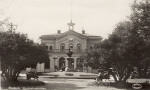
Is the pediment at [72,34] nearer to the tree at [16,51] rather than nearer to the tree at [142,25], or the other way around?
the tree at [16,51]

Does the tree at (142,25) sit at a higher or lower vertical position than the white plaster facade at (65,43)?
lower

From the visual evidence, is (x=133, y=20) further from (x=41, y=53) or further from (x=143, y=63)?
(x=41, y=53)

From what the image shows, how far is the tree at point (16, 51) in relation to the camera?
72.6 feet

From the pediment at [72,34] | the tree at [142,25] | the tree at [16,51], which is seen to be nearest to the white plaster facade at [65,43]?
the pediment at [72,34]

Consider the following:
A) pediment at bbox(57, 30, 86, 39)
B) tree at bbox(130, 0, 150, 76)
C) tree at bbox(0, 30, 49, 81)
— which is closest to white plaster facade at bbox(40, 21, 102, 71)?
pediment at bbox(57, 30, 86, 39)

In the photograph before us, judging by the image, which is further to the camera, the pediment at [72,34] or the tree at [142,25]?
the pediment at [72,34]

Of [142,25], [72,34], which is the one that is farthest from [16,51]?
[72,34]

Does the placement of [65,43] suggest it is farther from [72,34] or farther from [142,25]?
[142,25]

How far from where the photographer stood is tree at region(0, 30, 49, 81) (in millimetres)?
22125

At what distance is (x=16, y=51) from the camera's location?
22.6 metres

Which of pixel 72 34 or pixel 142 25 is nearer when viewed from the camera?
pixel 142 25

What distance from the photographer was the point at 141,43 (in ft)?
74.3

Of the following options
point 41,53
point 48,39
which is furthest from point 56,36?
point 41,53

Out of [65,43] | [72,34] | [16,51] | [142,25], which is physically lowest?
[16,51]
